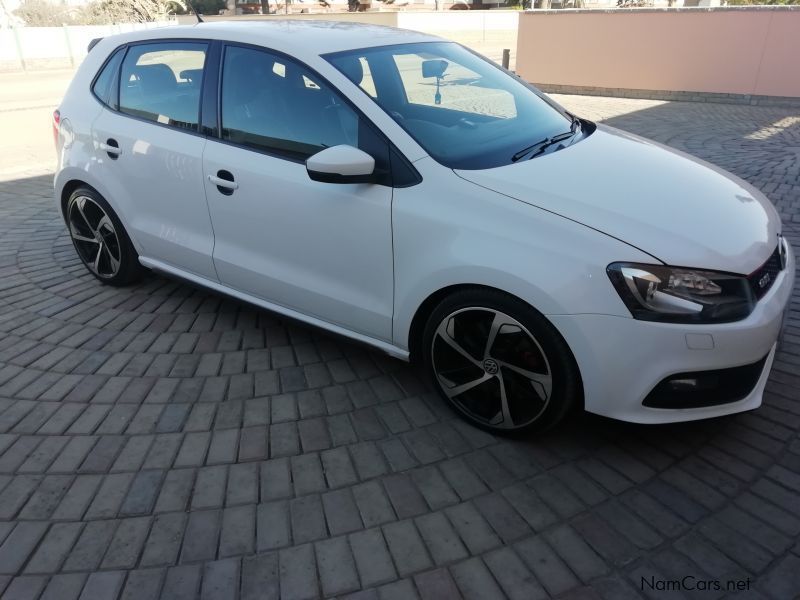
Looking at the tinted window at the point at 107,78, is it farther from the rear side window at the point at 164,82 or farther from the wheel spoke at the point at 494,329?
the wheel spoke at the point at 494,329

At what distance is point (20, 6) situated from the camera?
45250mm

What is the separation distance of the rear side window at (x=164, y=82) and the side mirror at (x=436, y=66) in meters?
1.30

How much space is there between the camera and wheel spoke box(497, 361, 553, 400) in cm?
255

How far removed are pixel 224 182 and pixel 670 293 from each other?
229 centimetres

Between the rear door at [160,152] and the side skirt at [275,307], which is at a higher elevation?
the rear door at [160,152]

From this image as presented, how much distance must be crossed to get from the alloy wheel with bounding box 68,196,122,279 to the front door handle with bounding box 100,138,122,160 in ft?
1.38

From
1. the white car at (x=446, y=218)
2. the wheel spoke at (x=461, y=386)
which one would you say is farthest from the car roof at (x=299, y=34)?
the wheel spoke at (x=461, y=386)

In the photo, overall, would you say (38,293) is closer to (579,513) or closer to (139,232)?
(139,232)

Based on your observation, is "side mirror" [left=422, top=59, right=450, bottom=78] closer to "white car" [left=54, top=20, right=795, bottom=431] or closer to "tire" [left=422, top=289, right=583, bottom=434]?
"white car" [left=54, top=20, right=795, bottom=431]

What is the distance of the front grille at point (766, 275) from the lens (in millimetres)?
2483

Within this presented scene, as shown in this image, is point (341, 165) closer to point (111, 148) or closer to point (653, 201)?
point (653, 201)

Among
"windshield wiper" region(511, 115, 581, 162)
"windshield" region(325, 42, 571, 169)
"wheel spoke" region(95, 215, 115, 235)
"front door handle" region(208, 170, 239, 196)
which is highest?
"windshield" region(325, 42, 571, 169)

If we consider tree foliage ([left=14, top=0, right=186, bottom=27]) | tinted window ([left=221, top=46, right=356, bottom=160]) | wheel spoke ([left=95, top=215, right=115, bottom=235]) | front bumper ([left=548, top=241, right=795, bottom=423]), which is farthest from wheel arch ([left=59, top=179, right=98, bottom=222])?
tree foliage ([left=14, top=0, right=186, bottom=27])

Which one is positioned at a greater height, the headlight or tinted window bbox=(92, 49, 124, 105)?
tinted window bbox=(92, 49, 124, 105)
